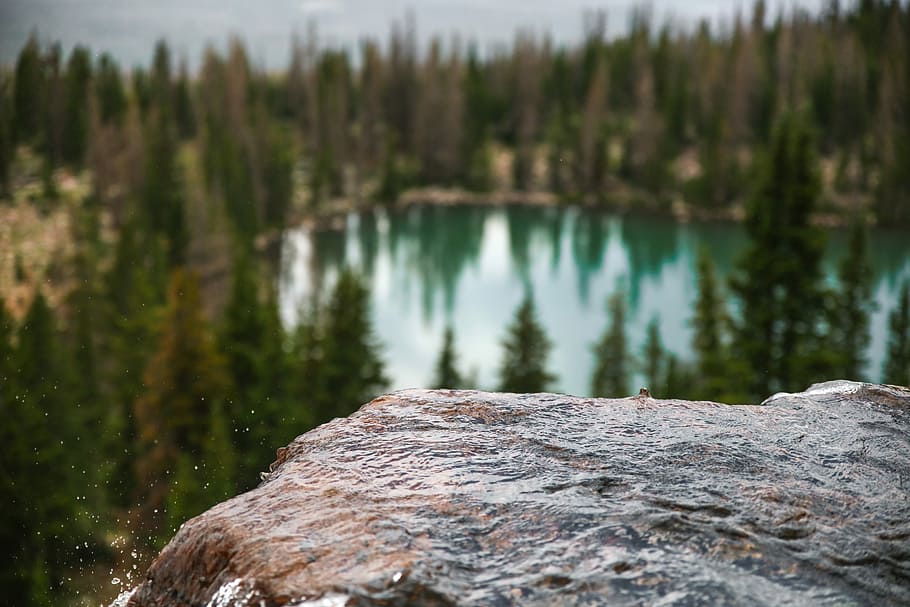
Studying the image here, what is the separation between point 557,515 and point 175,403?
2313cm

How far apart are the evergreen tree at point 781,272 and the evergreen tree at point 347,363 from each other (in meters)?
12.4

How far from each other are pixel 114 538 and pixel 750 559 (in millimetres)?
24620

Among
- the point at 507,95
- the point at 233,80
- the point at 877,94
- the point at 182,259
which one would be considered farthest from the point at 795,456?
the point at 507,95

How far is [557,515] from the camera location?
4.18 m

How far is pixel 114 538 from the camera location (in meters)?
25.4

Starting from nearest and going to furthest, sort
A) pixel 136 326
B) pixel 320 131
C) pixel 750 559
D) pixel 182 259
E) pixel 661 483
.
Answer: pixel 750 559 → pixel 661 483 → pixel 136 326 → pixel 182 259 → pixel 320 131

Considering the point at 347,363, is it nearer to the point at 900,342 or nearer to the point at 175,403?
the point at 175,403

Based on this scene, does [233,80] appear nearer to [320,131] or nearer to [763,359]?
[320,131]

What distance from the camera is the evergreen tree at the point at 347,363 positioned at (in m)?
30.1

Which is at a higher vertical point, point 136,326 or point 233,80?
point 233,80

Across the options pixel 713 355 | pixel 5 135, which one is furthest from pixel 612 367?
pixel 5 135

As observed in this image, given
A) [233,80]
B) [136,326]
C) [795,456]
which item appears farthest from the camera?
[233,80]

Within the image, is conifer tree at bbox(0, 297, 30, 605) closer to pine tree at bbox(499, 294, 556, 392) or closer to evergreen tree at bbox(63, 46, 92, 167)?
pine tree at bbox(499, 294, 556, 392)

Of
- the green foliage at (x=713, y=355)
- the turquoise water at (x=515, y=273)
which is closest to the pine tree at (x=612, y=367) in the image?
the green foliage at (x=713, y=355)
